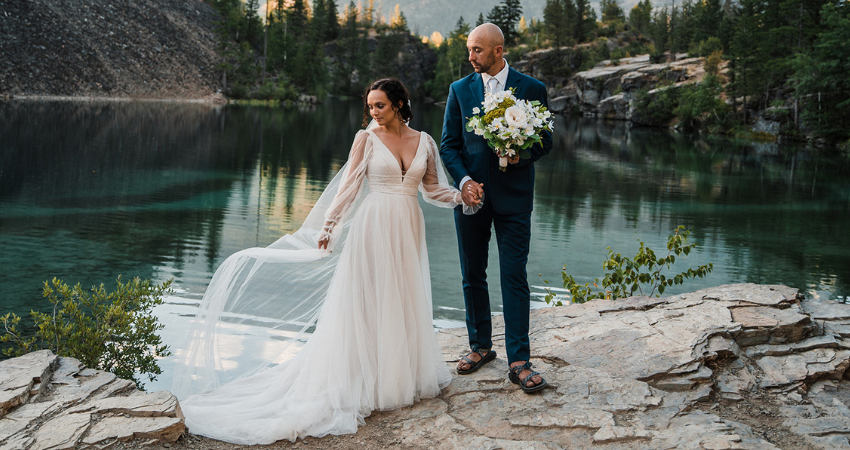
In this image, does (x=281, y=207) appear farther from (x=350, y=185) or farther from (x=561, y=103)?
(x=561, y=103)

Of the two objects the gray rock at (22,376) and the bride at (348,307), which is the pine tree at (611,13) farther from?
the gray rock at (22,376)

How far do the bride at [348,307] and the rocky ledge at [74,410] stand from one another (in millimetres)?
256

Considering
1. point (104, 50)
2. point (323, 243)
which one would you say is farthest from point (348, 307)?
point (104, 50)

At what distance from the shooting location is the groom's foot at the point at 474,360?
4016 mm

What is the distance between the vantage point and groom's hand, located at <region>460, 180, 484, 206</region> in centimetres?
360

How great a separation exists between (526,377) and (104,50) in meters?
51.5

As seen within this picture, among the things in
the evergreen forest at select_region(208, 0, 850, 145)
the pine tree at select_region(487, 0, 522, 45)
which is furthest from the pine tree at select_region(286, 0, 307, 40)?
the pine tree at select_region(487, 0, 522, 45)

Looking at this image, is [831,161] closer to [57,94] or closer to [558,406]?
[558,406]

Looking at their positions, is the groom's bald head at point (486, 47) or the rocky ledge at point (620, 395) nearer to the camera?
the rocky ledge at point (620, 395)

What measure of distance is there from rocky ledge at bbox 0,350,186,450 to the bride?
0.26 m

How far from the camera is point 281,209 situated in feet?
40.7

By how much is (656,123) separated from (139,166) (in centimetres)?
4231

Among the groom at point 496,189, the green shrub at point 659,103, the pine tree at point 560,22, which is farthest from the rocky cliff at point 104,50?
the groom at point 496,189

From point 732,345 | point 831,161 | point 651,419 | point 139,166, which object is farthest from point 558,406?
point 831,161
